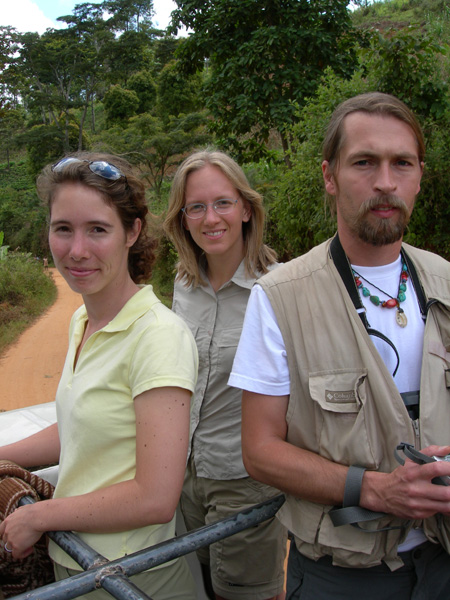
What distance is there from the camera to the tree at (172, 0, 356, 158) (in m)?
9.66

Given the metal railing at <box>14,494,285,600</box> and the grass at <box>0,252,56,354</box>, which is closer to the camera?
the metal railing at <box>14,494,285,600</box>

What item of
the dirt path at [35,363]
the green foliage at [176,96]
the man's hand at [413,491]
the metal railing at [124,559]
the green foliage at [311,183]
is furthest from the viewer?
the green foliage at [176,96]

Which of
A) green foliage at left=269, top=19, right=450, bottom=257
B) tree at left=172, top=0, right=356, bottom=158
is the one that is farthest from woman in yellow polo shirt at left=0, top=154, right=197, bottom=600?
tree at left=172, top=0, right=356, bottom=158

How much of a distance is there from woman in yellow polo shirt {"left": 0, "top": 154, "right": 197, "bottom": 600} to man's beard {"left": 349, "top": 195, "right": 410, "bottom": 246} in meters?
0.59

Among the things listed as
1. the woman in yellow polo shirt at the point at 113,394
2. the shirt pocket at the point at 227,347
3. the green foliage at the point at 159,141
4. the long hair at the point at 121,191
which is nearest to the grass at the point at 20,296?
the green foliage at the point at 159,141

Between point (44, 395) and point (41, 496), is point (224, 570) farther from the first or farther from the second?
point (44, 395)

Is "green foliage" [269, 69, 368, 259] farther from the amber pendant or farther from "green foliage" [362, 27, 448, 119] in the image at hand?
the amber pendant

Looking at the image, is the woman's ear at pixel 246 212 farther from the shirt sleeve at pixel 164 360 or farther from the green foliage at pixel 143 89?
the green foliage at pixel 143 89

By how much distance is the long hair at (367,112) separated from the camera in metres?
1.53

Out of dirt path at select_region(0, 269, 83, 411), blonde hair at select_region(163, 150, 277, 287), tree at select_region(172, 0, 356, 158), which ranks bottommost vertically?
dirt path at select_region(0, 269, 83, 411)

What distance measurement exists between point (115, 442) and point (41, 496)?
44 cm

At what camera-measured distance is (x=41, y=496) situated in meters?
1.59

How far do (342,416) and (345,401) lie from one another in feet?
0.13

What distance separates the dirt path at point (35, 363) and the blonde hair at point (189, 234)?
6.01 m
